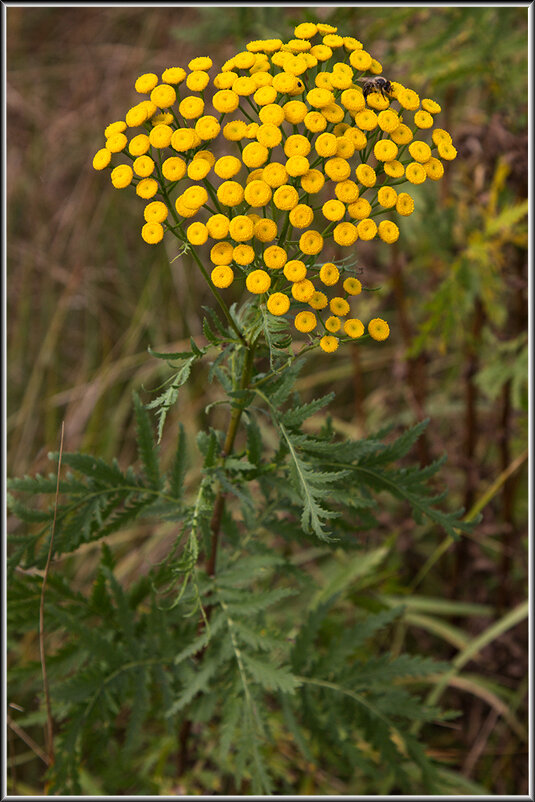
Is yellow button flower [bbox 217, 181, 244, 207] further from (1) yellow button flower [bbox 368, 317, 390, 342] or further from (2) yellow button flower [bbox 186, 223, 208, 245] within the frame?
(1) yellow button flower [bbox 368, 317, 390, 342]

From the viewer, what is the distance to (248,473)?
1580mm

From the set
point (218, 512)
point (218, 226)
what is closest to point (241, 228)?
point (218, 226)

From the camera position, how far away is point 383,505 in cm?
330

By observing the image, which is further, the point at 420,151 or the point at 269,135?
the point at 420,151

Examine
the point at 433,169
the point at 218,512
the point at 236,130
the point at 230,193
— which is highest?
the point at 433,169

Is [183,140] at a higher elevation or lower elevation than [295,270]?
higher

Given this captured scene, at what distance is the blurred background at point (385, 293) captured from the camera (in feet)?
8.28

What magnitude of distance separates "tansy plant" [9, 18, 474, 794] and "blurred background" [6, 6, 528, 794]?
0.78 meters

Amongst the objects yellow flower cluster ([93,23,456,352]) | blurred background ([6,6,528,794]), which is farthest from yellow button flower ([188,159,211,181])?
blurred background ([6,6,528,794])

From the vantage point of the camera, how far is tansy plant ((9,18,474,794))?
1.30 m

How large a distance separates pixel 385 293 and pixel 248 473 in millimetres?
1881

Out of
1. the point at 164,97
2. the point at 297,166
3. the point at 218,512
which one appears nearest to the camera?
the point at 297,166

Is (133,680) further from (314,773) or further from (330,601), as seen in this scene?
(314,773)

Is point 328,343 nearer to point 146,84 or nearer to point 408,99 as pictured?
point 408,99
